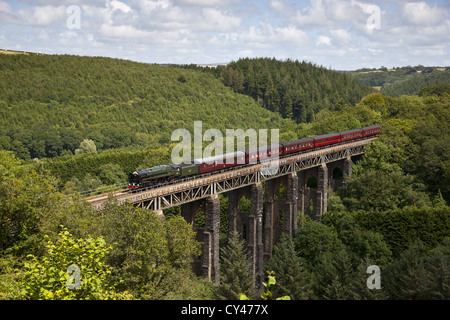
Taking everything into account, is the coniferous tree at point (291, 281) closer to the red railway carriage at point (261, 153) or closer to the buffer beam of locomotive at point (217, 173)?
the buffer beam of locomotive at point (217, 173)

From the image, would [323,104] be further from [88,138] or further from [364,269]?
[364,269]

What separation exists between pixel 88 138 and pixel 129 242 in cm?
9918

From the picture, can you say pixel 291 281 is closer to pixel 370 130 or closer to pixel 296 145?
pixel 296 145

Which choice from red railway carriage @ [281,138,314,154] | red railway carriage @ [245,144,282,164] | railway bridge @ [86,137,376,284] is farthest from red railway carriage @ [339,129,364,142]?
red railway carriage @ [245,144,282,164]

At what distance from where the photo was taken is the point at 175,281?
33812mm

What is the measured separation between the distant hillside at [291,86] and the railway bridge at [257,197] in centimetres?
9048

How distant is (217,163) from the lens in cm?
5478

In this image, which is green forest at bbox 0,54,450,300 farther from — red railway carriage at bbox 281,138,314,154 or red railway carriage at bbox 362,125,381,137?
red railway carriage at bbox 281,138,314,154

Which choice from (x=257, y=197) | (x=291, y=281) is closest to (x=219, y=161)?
(x=257, y=197)

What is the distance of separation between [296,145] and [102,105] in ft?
298

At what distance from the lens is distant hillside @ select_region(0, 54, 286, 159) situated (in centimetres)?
12469

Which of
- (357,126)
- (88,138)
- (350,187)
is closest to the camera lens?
(350,187)

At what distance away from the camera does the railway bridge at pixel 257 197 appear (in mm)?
48719
